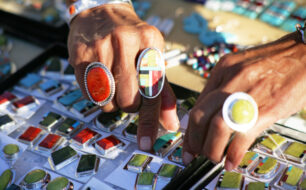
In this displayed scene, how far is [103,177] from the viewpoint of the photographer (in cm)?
94

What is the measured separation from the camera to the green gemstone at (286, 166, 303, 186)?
34.8 inches

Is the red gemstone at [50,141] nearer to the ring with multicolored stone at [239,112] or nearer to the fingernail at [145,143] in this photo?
the fingernail at [145,143]

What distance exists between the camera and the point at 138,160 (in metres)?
0.96

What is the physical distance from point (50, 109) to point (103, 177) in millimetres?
406

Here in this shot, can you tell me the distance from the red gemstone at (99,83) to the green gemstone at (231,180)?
16.9 inches

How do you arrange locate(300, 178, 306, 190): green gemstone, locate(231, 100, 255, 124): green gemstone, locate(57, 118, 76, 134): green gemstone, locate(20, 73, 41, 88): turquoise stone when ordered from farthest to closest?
1. locate(20, 73, 41, 88): turquoise stone
2. locate(57, 118, 76, 134): green gemstone
3. locate(300, 178, 306, 190): green gemstone
4. locate(231, 100, 255, 124): green gemstone

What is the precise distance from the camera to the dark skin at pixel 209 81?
80 cm

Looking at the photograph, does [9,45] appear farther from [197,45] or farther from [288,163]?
[288,163]

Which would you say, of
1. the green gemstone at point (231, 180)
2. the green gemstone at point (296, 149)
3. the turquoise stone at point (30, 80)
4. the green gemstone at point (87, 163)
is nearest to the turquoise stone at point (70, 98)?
the turquoise stone at point (30, 80)

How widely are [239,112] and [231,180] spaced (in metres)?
0.24

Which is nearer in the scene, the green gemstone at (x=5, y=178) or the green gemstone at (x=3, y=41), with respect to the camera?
the green gemstone at (x=5, y=178)

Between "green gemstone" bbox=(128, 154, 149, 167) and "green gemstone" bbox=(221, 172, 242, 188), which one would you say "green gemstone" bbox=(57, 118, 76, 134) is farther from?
"green gemstone" bbox=(221, 172, 242, 188)

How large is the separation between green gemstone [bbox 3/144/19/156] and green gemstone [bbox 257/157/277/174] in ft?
2.49

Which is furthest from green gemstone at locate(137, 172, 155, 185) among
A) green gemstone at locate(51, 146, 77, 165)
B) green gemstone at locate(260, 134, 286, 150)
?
green gemstone at locate(260, 134, 286, 150)
